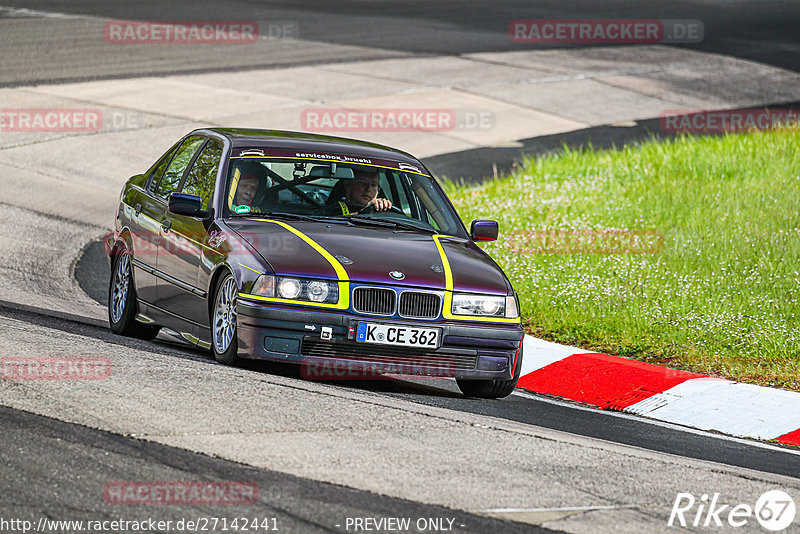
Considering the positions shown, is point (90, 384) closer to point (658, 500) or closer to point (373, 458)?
point (373, 458)

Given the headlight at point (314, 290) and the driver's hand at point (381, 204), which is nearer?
the headlight at point (314, 290)

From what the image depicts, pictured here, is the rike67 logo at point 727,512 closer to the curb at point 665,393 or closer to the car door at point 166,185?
the curb at point 665,393

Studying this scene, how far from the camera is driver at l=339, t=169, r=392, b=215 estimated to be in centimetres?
873

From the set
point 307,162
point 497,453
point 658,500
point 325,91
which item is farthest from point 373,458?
point 325,91

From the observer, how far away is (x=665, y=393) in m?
8.92

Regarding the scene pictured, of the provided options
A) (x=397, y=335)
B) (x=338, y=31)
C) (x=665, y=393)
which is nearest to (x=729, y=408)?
(x=665, y=393)

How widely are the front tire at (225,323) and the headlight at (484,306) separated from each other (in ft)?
4.45

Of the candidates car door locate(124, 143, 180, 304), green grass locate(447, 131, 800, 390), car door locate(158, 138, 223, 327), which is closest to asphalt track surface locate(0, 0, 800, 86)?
green grass locate(447, 131, 800, 390)

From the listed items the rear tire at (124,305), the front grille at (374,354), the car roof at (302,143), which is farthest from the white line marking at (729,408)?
the rear tire at (124,305)

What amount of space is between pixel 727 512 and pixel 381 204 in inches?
153

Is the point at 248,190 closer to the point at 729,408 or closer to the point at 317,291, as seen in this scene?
the point at 317,291

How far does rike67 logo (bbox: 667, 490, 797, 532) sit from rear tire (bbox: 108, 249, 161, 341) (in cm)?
475

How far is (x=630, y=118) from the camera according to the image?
76.3ft

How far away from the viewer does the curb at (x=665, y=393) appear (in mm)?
8391
